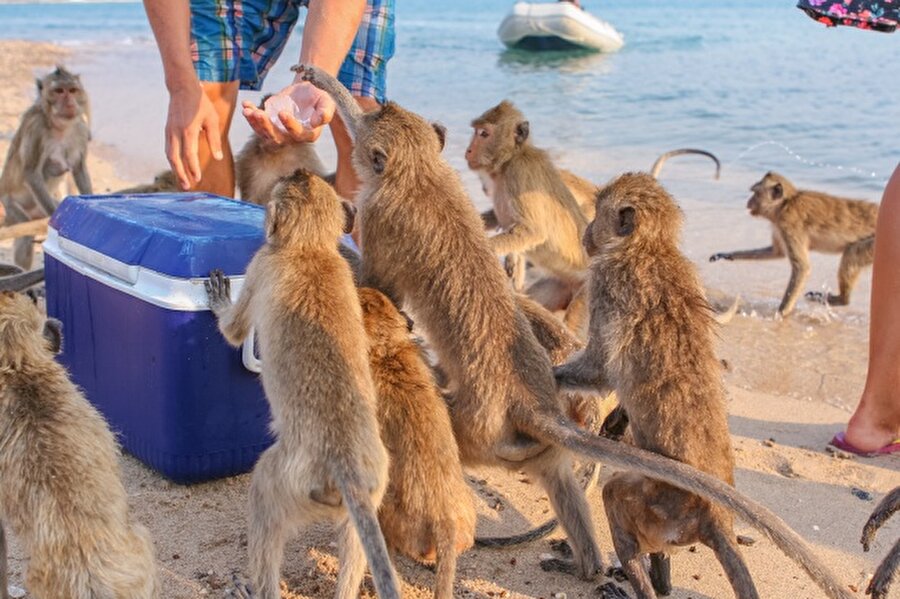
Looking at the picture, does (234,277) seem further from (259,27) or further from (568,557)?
(259,27)

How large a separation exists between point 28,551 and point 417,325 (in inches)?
68.3

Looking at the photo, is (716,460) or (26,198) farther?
(26,198)

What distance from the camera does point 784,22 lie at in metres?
34.8

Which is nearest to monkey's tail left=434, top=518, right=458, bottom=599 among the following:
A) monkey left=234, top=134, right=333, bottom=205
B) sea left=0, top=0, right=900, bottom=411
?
monkey left=234, top=134, right=333, bottom=205

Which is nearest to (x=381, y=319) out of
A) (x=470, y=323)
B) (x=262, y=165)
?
(x=470, y=323)

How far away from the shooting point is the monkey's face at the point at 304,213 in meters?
3.94

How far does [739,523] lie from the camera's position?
453cm

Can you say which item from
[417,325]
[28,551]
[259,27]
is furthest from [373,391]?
[259,27]

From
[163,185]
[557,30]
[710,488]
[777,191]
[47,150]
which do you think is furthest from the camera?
[557,30]

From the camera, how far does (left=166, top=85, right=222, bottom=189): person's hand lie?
17.7 feet

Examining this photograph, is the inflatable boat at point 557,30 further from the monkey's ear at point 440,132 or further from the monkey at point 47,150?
the monkey's ear at point 440,132

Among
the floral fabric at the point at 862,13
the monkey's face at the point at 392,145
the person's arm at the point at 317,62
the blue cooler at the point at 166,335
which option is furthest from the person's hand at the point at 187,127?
the floral fabric at the point at 862,13

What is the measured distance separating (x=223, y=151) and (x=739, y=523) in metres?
3.52

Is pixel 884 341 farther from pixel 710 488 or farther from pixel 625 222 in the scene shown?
pixel 710 488
